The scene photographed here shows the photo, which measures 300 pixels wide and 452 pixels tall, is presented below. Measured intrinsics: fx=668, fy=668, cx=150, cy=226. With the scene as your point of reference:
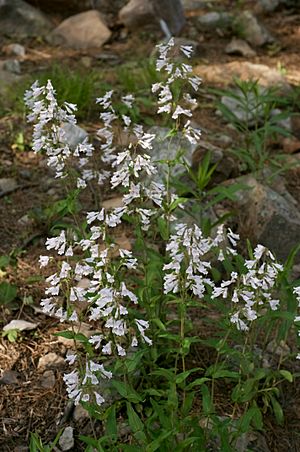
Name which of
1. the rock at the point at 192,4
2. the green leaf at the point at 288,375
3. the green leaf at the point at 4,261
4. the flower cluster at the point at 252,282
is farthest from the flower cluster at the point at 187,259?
the rock at the point at 192,4

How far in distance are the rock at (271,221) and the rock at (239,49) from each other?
11.9ft

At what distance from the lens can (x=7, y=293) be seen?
13.4 ft

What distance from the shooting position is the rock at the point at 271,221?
4.55 m

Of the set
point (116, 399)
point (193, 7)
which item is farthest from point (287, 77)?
point (116, 399)

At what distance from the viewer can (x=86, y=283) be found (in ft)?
13.8

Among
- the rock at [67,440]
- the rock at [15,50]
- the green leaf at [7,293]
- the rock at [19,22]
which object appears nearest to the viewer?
the rock at [67,440]

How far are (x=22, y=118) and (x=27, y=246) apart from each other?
1.76 meters

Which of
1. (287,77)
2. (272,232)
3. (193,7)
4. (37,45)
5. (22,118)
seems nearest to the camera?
(272,232)

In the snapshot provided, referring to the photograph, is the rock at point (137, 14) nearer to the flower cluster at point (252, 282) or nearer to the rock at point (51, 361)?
the rock at point (51, 361)

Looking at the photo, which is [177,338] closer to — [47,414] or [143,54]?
[47,414]

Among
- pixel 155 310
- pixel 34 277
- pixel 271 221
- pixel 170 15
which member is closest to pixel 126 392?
pixel 155 310

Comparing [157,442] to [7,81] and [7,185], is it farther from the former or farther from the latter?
[7,81]

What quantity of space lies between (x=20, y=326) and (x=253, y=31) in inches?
225

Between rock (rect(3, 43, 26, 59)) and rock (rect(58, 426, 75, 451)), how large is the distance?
5.48m
